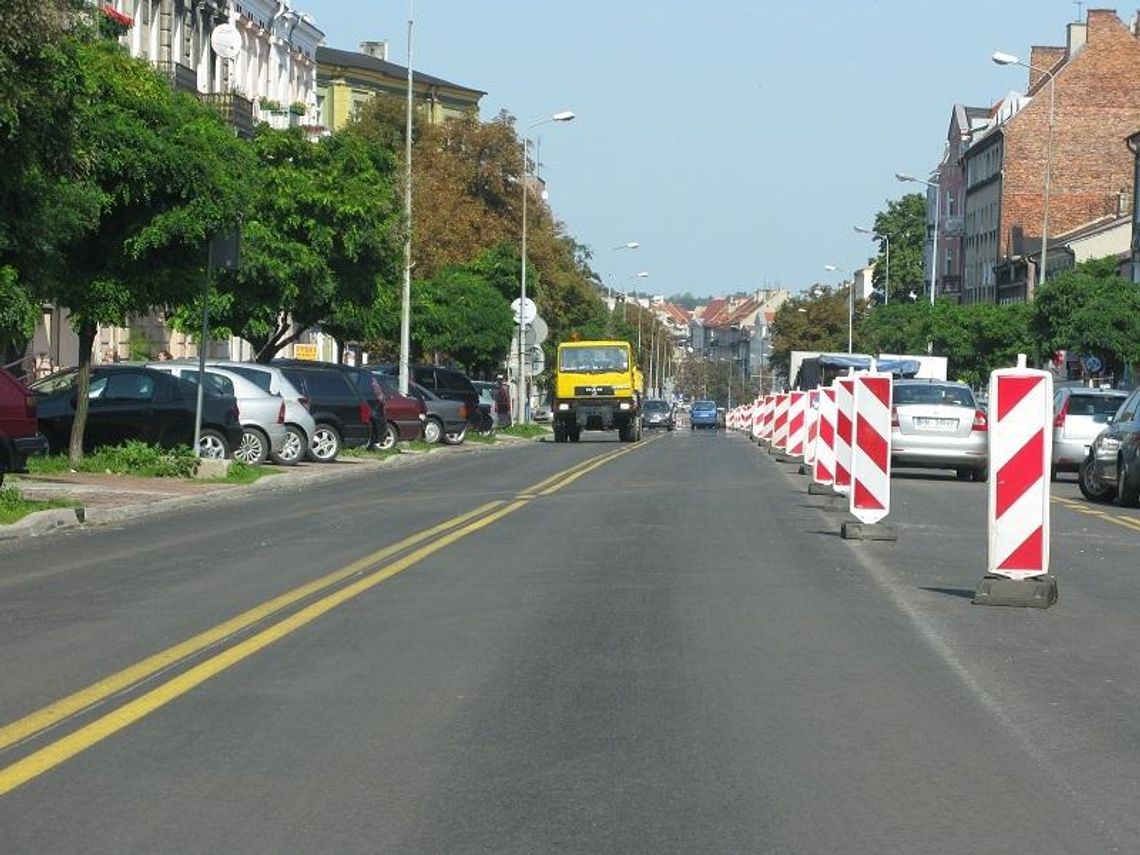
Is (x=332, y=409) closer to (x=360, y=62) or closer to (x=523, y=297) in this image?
(x=523, y=297)

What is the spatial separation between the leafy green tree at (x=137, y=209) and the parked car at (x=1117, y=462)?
11651 mm

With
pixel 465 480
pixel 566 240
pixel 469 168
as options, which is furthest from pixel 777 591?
pixel 566 240

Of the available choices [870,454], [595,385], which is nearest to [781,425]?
[595,385]

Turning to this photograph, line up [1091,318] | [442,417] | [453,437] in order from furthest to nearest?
[1091,318], [453,437], [442,417]

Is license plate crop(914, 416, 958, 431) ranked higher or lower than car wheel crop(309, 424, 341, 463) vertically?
higher

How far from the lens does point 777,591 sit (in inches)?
538

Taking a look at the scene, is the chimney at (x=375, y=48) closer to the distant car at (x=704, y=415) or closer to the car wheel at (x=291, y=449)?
the distant car at (x=704, y=415)

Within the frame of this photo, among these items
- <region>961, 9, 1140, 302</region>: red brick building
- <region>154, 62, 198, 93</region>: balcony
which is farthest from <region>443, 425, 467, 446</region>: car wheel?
<region>961, 9, 1140, 302</region>: red brick building

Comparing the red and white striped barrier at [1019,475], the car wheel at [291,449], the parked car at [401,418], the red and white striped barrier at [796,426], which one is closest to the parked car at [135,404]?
the car wheel at [291,449]

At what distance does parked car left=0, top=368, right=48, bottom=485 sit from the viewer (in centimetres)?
2234

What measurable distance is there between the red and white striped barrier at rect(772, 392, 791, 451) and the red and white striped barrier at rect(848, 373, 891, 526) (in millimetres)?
22808

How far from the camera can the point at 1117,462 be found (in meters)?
26.9

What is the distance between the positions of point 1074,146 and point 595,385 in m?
53.6

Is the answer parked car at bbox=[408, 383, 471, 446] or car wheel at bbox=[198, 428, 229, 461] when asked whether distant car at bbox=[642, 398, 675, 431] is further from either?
car wheel at bbox=[198, 428, 229, 461]
